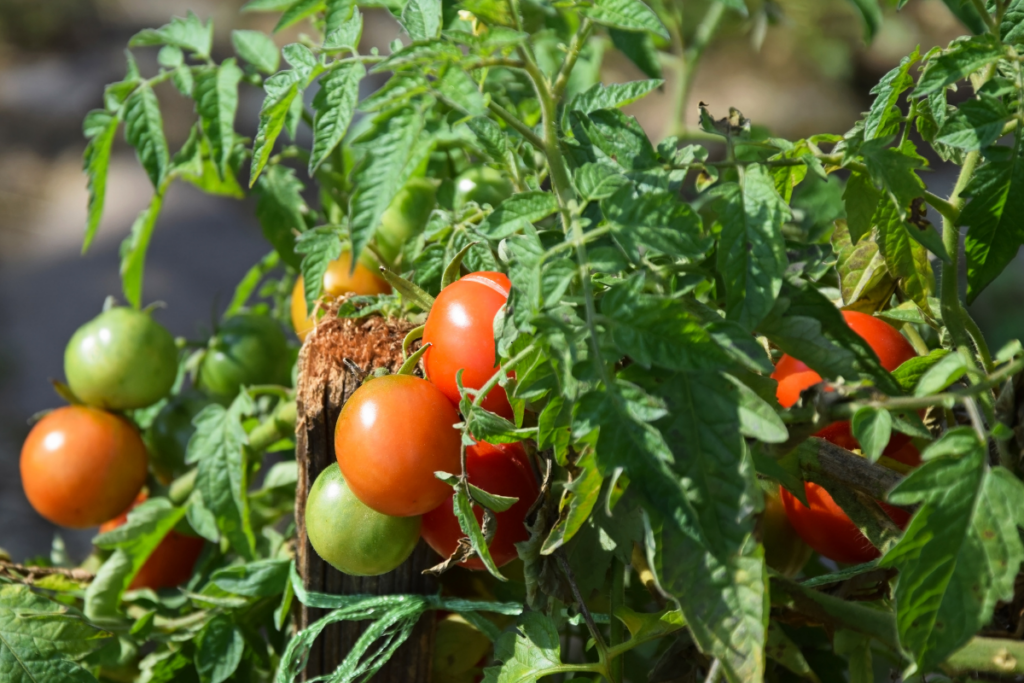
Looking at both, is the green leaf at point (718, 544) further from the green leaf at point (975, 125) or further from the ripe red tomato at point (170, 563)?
the ripe red tomato at point (170, 563)

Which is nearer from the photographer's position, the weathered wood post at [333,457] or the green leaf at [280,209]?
the weathered wood post at [333,457]

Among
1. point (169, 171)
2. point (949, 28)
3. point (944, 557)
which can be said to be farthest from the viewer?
point (949, 28)

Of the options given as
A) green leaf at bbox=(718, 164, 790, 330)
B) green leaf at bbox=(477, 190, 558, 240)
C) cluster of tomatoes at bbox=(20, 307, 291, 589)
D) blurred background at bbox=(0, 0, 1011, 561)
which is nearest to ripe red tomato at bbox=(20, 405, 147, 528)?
cluster of tomatoes at bbox=(20, 307, 291, 589)

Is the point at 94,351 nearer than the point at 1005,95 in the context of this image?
No

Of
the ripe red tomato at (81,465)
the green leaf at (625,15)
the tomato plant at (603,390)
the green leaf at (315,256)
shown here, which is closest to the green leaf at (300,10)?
the tomato plant at (603,390)

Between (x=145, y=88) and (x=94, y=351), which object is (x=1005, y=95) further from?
(x=94, y=351)

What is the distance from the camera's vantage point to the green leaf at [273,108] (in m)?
0.51

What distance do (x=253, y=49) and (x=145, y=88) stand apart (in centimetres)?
12

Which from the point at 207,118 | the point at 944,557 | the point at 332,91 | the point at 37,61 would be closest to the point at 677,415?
the point at 944,557

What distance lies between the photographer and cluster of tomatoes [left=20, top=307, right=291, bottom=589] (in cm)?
89

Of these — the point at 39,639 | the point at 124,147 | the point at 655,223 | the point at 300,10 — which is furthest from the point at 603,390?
the point at 124,147

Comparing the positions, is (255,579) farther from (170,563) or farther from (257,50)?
(257,50)

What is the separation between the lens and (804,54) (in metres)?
3.99

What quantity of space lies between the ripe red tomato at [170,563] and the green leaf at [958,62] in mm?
835
